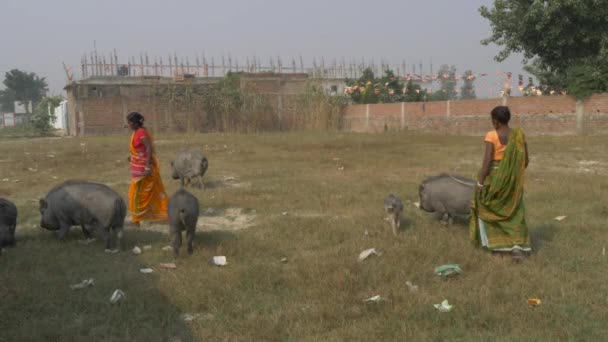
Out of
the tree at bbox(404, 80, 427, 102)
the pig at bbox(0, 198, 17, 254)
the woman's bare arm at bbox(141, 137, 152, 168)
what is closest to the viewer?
the pig at bbox(0, 198, 17, 254)

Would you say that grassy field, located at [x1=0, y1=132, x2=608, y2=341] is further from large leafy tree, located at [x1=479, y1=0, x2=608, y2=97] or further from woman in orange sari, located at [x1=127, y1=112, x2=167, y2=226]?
large leafy tree, located at [x1=479, y1=0, x2=608, y2=97]

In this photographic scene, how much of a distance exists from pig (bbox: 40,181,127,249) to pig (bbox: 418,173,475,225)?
425cm

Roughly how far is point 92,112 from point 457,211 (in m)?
27.6

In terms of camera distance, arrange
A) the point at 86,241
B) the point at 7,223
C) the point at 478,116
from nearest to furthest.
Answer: the point at 7,223 → the point at 86,241 → the point at 478,116

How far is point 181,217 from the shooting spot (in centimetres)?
625

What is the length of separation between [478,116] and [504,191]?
18.1 metres

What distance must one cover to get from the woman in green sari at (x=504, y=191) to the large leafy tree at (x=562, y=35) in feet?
47.8

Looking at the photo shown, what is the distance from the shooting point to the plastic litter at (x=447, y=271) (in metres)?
5.43

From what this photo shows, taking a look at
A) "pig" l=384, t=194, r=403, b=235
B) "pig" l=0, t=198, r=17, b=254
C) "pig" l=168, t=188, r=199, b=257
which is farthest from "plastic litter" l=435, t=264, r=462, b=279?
"pig" l=0, t=198, r=17, b=254

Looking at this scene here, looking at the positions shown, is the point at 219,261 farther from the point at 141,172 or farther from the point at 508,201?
the point at 508,201

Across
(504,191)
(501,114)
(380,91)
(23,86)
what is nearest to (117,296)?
(504,191)

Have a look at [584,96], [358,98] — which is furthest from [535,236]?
[358,98]

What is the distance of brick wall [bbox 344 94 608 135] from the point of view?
19.5 metres

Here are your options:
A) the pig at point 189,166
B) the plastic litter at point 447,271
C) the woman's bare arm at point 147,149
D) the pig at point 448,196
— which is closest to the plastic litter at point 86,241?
the woman's bare arm at point 147,149
